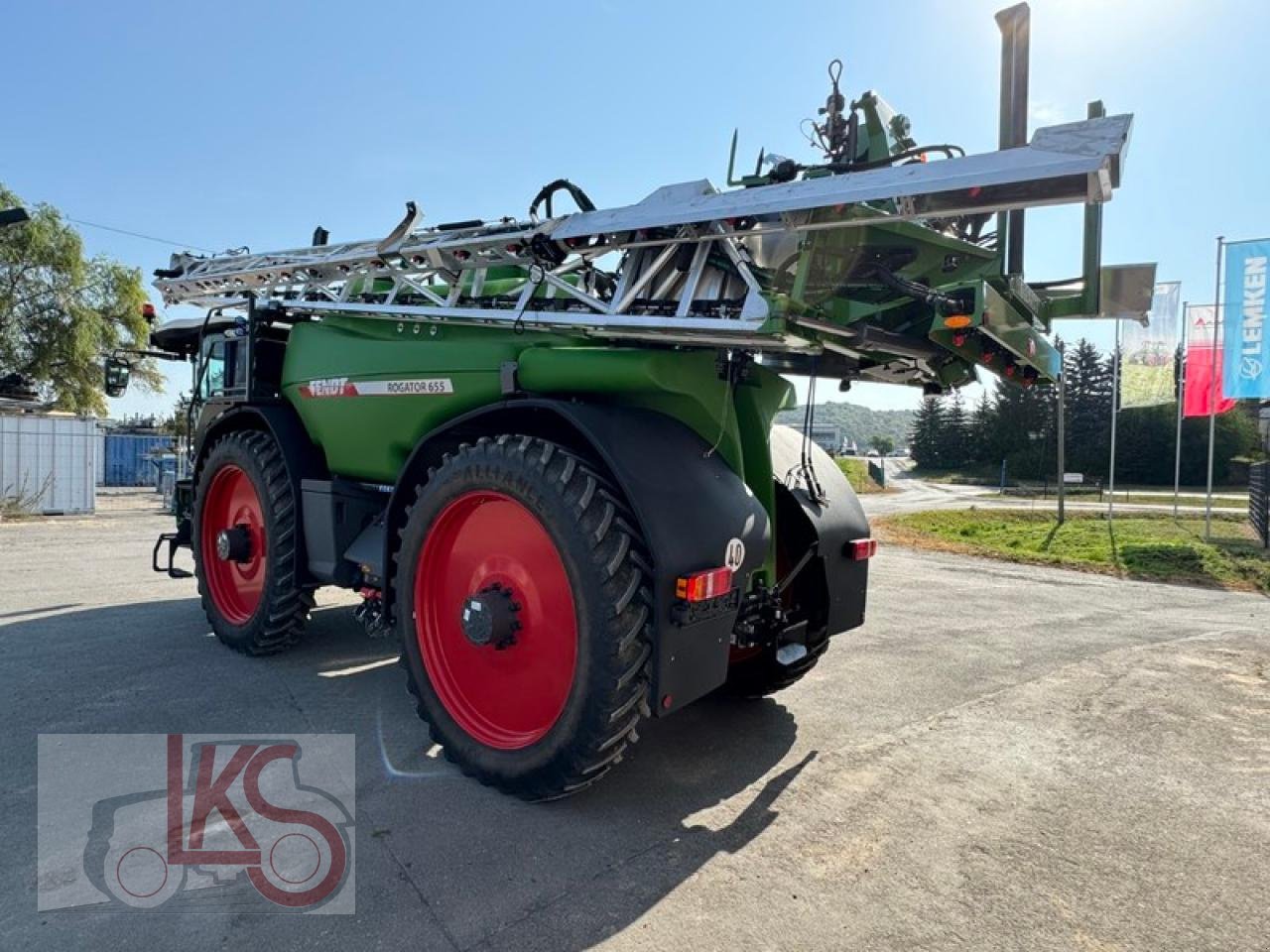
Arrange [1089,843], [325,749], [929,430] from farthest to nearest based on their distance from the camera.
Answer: [929,430]
[325,749]
[1089,843]

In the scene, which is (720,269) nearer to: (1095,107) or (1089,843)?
(1095,107)

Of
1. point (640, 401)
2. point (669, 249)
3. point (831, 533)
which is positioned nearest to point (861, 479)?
point (831, 533)

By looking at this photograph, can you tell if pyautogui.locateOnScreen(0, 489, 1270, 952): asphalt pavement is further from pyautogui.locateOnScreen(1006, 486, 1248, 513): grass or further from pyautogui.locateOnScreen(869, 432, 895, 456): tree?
pyautogui.locateOnScreen(869, 432, 895, 456): tree

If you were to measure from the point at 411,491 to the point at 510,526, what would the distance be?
84 centimetres

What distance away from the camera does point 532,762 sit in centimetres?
327

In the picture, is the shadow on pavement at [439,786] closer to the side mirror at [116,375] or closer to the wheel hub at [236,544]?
the wheel hub at [236,544]

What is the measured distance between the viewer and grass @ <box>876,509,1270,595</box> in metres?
11.6

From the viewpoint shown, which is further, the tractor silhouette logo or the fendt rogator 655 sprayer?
the fendt rogator 655 sprayer

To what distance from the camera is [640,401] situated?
12.1 ft

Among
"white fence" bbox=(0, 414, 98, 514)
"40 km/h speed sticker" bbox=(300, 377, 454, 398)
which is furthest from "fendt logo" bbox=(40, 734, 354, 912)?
"white fence" bbox=(0, 414, 98, 514)

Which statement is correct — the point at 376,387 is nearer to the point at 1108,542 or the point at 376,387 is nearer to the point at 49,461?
the point at 1108,542

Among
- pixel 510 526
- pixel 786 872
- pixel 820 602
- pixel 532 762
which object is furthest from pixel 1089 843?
pixel 510 526

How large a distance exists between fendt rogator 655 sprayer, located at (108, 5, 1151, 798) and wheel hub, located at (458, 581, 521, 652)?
0.05ft

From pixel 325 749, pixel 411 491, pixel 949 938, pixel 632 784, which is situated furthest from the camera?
pixel 411 491
